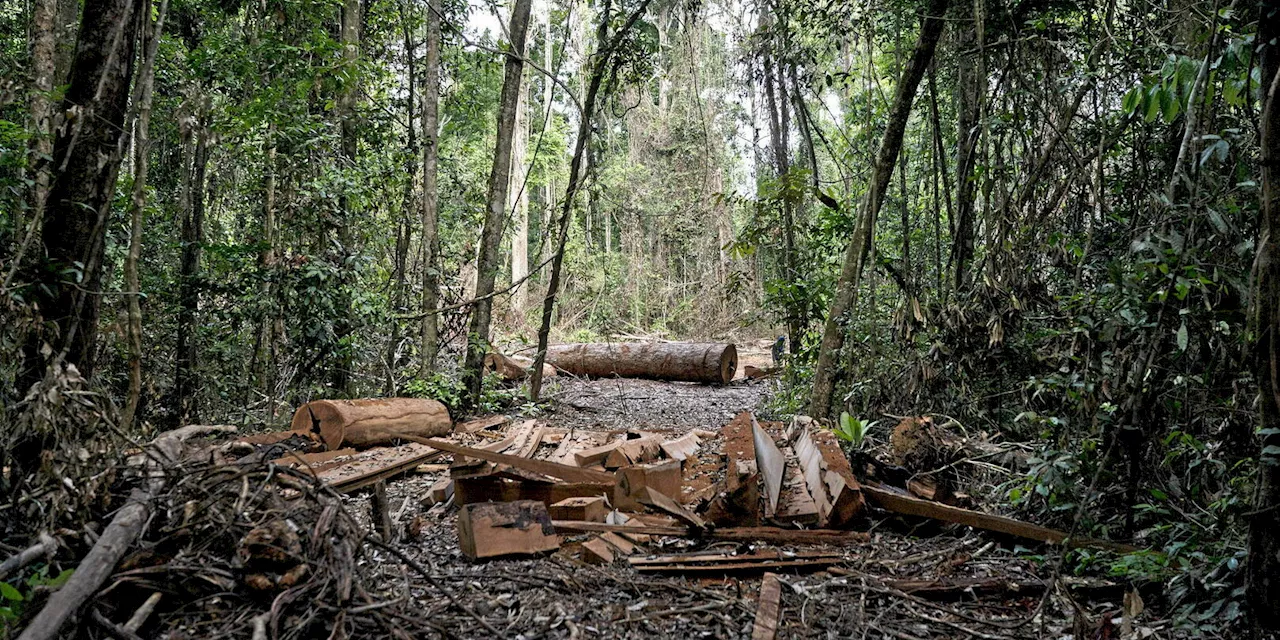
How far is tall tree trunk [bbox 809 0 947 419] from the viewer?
5902mm

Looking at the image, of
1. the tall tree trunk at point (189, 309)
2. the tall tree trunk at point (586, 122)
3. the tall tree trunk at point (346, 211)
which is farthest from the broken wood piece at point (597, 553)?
the tall tree trunk at point (189, 309)

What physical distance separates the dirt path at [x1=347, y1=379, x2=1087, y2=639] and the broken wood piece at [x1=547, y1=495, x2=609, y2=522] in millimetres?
158

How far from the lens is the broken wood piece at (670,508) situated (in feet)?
12.2

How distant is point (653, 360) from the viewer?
13.0m

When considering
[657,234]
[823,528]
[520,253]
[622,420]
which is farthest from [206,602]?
[657,234]

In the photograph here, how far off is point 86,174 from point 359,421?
307 centimetres

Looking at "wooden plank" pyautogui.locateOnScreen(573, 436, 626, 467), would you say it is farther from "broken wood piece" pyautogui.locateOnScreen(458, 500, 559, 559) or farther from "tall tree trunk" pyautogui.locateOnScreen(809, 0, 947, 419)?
"tall tree trunk" pyautogui.locateOnScreen(809, 0, 947, 419)

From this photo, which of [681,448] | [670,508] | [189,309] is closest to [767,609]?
[670,508]

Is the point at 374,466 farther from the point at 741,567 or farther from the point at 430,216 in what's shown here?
the point at 430,216

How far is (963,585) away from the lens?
10.2 ft

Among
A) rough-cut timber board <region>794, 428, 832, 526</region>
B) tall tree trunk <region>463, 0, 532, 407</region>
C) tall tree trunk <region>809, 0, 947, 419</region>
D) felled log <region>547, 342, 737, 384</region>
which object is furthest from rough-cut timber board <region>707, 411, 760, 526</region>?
felled log <region>547, 342, 737, 384</region>

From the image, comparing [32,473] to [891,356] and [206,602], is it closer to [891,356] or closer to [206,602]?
[206,602]

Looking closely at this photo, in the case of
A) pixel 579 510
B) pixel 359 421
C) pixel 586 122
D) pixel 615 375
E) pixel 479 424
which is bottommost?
pixel 615 375

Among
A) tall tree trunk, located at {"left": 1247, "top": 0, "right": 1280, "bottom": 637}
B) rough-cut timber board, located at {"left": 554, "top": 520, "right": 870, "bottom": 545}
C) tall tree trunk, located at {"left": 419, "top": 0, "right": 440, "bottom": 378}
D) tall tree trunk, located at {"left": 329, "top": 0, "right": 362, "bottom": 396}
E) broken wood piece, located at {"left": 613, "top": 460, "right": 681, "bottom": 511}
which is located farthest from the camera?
tall tree trunk, located at {"left": 419, "top": 0, "right": 440, "bottom": 378}
